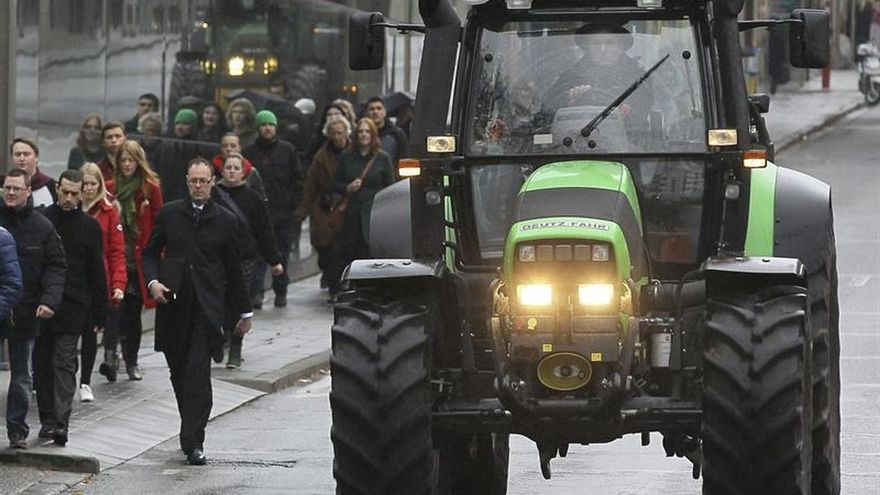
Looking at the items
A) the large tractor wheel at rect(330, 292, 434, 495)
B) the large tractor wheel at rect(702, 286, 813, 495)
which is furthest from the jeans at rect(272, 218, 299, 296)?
the large tractor wheel at rect(702, 286, 813, 495)

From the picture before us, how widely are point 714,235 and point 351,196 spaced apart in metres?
11.8

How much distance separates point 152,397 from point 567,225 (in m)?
7.24

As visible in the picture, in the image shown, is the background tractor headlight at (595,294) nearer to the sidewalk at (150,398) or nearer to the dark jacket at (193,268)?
the sidewalk at (150,398)

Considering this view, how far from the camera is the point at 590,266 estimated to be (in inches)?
372

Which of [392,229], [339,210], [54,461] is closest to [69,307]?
Result: [54,461]

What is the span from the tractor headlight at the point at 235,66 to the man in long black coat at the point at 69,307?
23.5 feet

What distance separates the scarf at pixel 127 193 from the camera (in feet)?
56.9

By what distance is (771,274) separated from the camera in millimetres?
9594

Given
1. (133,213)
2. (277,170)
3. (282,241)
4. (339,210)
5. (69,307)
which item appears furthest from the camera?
(282,241)

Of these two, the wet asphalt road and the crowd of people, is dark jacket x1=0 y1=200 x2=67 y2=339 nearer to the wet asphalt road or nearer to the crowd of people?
the crowd of people

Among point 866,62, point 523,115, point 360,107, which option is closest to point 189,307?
point 523,115

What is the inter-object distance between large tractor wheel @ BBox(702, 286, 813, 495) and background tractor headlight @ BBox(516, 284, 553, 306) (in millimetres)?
665

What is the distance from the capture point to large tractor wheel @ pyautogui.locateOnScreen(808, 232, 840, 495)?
34.7ft

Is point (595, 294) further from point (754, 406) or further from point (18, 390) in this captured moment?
point (18, 390)
